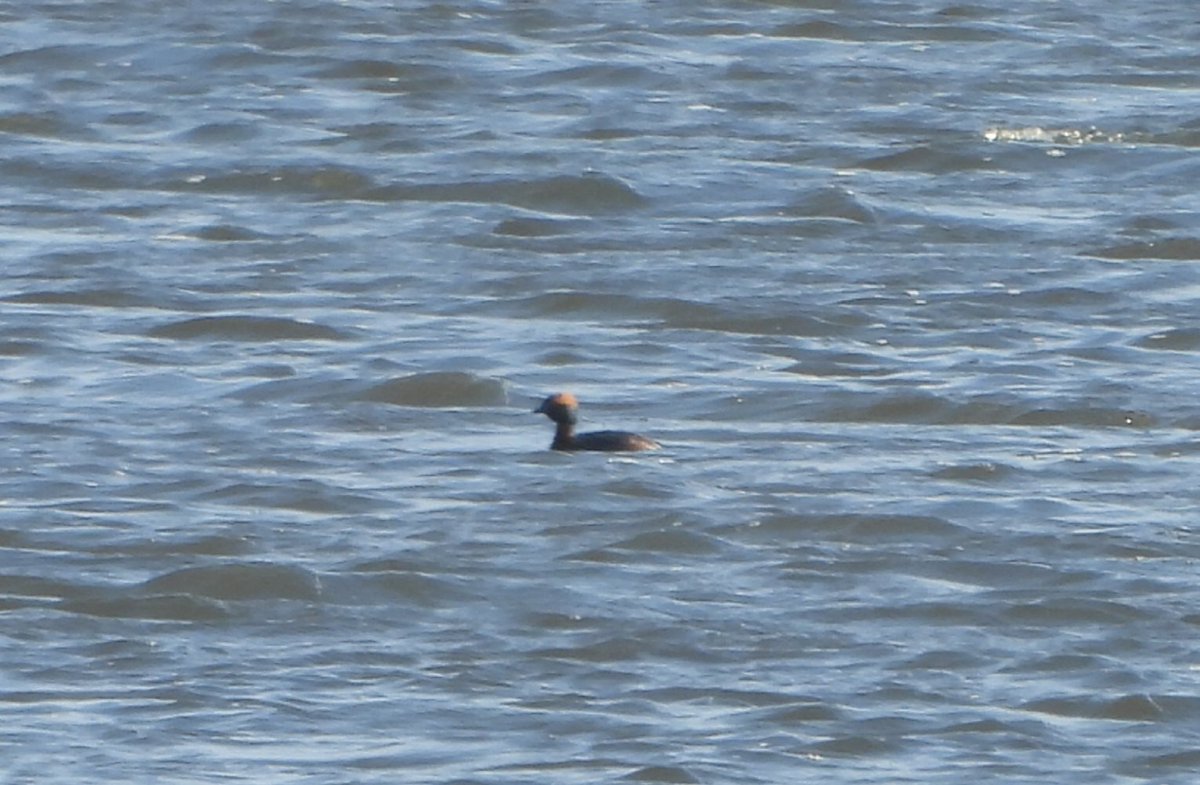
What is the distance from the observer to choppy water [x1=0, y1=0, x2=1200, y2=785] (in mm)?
8680

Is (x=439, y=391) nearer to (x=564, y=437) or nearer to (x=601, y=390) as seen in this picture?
(x=601, y=390)

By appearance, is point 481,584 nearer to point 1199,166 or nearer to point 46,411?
point 46,411

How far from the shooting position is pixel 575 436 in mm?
11047

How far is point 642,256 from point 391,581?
415 centimetres

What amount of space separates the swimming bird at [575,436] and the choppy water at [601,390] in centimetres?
7

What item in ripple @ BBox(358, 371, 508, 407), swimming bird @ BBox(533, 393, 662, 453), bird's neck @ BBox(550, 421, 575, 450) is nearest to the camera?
swimming bird @ BBox(533, 393, 662, 453)

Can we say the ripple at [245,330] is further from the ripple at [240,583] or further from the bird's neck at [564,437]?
the ripple at [240,583]

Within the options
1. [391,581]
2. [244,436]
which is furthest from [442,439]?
[391,581]

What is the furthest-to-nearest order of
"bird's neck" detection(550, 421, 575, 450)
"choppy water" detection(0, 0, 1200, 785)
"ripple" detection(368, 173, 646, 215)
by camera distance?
"ripple" detection(368, 173, 646, 215) → "bird's neck" detection(550, 421, 575, 450) → "choppy water" detection(0, 0, 1200, 785)

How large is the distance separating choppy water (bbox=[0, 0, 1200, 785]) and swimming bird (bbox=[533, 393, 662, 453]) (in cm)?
7

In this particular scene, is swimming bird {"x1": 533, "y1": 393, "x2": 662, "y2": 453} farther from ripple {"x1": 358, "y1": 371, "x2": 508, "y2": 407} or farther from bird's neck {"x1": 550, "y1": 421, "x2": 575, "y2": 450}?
ripple {"x1": 358, "y1": 371, "x2": 508, "y2": 407}

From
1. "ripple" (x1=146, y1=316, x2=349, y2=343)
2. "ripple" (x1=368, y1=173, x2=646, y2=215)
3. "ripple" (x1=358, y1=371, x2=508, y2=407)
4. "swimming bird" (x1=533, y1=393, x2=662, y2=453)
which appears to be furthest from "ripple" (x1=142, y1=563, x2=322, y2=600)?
"ripple" (x1=368, y1=173, x2=646, y2=215)

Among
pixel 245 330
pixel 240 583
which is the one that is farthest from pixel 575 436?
Answer: pixel 245 330

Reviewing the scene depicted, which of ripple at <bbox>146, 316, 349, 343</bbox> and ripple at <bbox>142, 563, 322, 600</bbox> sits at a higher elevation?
ripple at <bbox>142, 563, 322, 600</bbox>
